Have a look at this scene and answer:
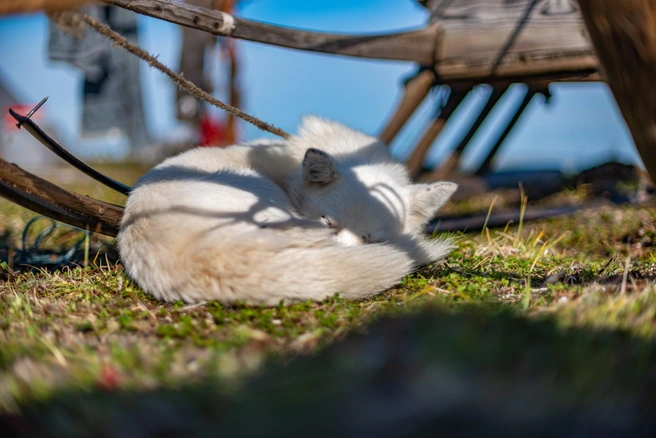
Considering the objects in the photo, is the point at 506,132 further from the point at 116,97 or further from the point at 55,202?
the point at 116,97

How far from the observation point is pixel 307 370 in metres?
1.28

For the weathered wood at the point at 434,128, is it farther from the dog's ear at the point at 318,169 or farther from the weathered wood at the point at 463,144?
the dog's ear at the point at 318,169

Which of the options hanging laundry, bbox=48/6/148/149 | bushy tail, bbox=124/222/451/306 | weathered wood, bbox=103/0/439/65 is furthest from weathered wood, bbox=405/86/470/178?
hanging laundry, bbox=48/6/148/149

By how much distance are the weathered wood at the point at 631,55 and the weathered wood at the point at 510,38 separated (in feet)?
8.96

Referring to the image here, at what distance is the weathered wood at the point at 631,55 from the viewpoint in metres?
1.58

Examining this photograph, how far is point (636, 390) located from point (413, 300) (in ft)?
3.15

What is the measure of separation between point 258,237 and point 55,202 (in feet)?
3.50

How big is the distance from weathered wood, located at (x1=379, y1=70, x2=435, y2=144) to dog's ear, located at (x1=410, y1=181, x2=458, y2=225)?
55.9 inches

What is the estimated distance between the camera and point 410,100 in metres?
4.66

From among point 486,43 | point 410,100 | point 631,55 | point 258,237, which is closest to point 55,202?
point 258,237

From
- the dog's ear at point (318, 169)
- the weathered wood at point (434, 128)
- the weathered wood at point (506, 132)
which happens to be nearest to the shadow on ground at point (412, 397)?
the dog's ear at point (318, 169)

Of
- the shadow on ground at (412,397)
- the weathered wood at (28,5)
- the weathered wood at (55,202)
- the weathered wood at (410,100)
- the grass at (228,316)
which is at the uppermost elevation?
the weathered wood at (28,5)

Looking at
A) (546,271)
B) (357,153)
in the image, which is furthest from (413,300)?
(357,153)

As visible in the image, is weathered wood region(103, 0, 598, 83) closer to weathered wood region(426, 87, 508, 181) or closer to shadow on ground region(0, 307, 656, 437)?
weathered wood region(426, 87, 508, 181)
